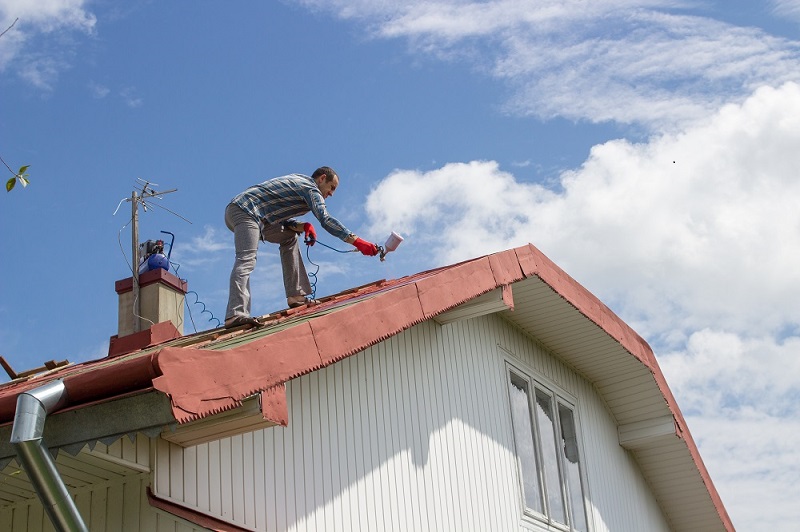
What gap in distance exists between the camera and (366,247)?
9.18m

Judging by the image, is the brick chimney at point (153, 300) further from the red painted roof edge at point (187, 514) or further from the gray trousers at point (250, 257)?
the red painted roof edge at point (187, 514)

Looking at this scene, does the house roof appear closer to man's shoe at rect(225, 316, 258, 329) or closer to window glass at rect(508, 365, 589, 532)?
man's shoe at rect(225, 316, 258, 329)

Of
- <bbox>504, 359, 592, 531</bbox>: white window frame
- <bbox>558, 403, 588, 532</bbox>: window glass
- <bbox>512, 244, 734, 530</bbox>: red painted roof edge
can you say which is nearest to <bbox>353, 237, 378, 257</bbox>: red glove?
<bbox>512, 244, 734, 530</bbox>: red painted roof edge

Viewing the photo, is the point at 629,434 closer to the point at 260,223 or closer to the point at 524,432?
the point at 524,432

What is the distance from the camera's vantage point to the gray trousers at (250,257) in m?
8.45

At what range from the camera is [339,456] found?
7359 mm

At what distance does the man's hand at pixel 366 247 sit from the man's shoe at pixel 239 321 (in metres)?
1.47

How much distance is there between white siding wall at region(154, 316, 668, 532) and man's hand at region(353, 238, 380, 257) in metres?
0.76

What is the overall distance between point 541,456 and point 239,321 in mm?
3688

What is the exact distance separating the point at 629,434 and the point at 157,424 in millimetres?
8357

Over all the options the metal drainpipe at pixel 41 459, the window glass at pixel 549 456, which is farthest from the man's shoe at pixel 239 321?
the window glass at pixel 549 456

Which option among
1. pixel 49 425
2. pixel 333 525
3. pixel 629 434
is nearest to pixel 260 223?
pixel 333 525

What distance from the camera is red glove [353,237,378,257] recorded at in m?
9.09

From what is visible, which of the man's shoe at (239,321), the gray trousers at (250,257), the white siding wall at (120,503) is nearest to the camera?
the white siding wall at (120,503)
